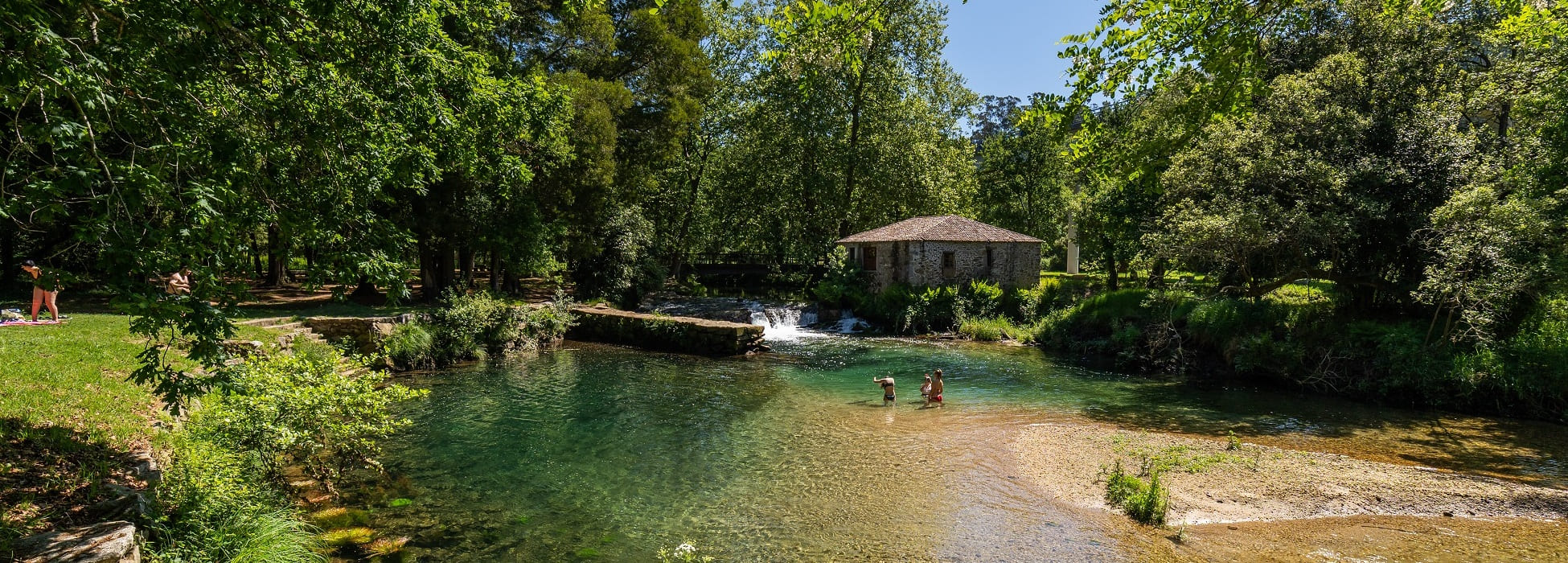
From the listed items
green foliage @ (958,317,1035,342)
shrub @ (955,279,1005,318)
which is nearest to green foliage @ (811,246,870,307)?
shrub @ (955,279,1005,318)

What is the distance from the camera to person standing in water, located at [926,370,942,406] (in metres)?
14.8

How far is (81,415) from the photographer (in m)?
7.39

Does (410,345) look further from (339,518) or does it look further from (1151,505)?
(1151,505)

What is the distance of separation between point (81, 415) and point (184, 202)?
14.4 feet

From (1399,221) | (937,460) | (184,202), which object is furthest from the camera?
(1399,221)

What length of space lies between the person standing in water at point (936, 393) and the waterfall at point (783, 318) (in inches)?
456

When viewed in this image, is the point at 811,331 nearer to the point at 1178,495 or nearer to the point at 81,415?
the point at 1178,495

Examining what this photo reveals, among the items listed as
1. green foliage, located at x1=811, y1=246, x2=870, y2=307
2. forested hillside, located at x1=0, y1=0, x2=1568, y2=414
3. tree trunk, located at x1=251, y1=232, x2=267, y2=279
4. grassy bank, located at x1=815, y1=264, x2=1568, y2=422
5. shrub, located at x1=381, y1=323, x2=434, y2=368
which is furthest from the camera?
green foliage, located at x1=811, y1=246, x2=870, y2=307

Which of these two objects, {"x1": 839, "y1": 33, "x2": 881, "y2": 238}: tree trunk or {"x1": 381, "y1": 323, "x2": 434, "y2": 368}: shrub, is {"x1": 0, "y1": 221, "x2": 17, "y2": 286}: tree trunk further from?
{"x1": 839, "y1": 33, "x2": 881, "y2": 238}: tree trunk

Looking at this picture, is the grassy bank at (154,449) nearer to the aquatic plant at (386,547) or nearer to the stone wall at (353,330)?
the aquatic plant at (386,547)

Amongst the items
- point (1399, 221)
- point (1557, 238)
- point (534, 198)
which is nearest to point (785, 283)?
point (534, 198)

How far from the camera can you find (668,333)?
22625 mm

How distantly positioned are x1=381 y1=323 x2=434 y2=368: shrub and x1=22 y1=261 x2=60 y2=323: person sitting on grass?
5.72 meters

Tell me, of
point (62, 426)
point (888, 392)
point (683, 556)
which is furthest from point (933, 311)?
point (62, 426)
